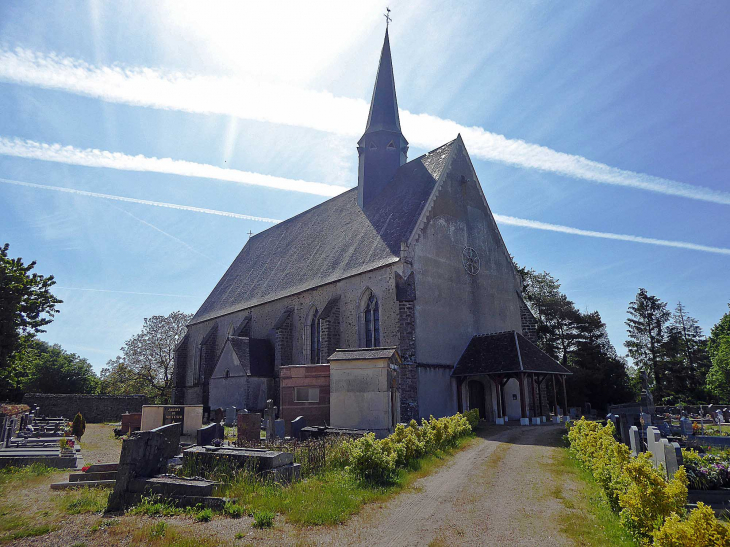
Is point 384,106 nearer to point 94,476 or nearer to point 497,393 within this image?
point 497,393

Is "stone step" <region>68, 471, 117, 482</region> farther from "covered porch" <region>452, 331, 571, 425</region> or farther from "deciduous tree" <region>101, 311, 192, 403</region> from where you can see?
"deciduous tree" <region>101, 311, 192, 403</region>

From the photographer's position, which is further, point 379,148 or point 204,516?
point 379,148

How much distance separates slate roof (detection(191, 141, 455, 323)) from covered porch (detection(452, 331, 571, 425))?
621 cm

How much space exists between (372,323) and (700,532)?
19367mm

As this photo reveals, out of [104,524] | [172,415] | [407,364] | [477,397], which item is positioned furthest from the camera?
[477,397]

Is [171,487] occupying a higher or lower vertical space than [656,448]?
lower

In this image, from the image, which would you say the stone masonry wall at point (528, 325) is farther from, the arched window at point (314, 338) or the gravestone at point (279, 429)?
the gravestone at point (279, 429)

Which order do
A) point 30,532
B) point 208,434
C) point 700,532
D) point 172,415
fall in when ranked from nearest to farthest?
1. point 700,532
2. point 30,532
3. point 208,434
4. point 172,415

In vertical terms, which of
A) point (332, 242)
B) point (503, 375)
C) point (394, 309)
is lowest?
point (503, 375)

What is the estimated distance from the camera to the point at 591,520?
734cm

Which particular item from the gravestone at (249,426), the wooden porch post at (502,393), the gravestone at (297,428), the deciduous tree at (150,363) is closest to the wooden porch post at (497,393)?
the wooden porch post at (502,393)

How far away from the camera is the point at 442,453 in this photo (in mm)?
13320

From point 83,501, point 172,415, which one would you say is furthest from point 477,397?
point 83,501

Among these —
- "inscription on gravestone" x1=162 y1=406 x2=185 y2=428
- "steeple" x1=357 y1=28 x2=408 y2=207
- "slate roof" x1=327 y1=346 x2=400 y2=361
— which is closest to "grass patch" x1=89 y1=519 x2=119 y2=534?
"slate roof" x1=327 y1=346 x2=400 y2=361
